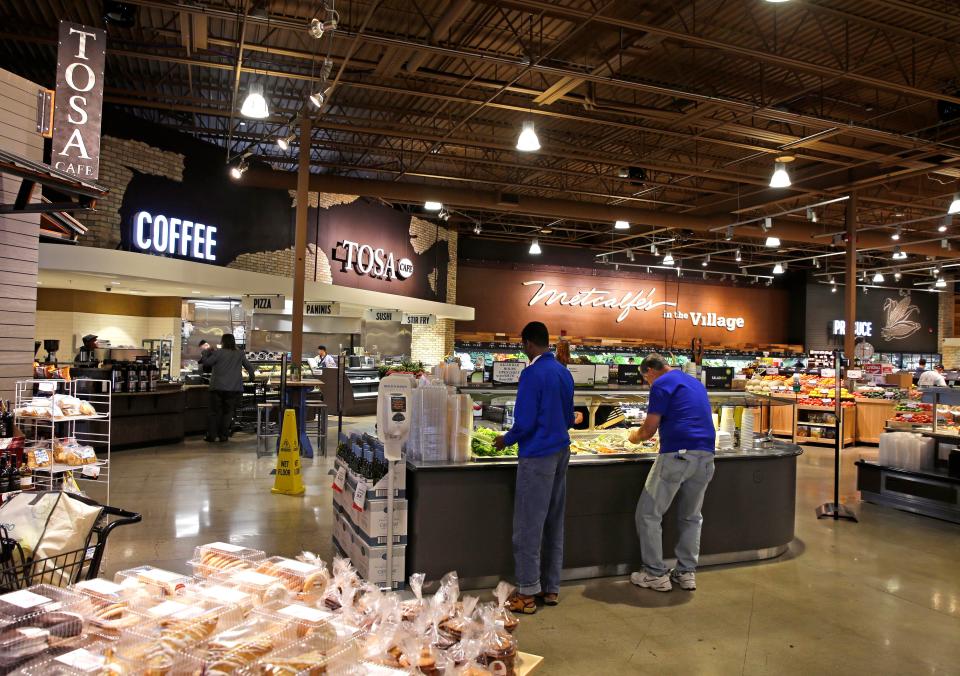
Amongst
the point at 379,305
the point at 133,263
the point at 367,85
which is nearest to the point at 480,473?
the point at 367,85

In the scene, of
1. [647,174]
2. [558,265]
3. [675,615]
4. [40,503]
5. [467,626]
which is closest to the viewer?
[467,626]

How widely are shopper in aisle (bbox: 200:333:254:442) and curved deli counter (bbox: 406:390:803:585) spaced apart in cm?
703

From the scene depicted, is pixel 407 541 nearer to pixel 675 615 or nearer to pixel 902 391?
pixel 675 615

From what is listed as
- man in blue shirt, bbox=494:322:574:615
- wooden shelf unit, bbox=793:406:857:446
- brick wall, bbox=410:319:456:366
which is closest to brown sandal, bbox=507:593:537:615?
man in blue shirt, bbox=494:322:574:615

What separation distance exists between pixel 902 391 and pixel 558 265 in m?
11.2

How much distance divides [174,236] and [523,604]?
34.3 ft

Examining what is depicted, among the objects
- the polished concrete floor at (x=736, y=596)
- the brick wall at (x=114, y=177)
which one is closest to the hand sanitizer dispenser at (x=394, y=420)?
the polished concrete floor at (x=736, y=596)

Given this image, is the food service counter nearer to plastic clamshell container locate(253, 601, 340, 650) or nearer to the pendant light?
plastic clamshell container locate(253, 601, 340, 650)

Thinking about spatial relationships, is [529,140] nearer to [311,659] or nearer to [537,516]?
[537,516]

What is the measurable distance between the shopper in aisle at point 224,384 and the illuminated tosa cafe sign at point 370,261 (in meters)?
5.04

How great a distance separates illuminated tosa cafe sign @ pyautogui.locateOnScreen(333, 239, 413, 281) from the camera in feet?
51.3

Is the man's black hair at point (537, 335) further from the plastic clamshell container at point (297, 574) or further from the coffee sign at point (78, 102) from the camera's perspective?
the coffee sign at point (78, 102)

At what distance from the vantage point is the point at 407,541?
4363mm

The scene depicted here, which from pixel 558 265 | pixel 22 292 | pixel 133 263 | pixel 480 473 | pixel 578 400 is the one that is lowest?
pixel 480 473
